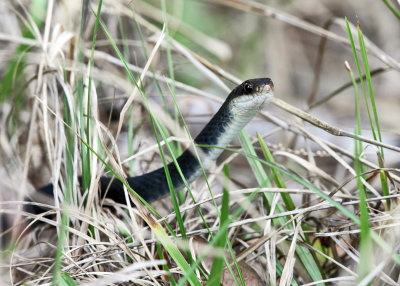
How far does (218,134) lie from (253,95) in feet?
0.61

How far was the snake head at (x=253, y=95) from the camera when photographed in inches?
66.0

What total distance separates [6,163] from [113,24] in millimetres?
1098

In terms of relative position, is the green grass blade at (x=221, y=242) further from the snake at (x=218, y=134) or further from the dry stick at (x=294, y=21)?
the dry stick at (x=294, y=21)

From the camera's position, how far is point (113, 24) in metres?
2.94

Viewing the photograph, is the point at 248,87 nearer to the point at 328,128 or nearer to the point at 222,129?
the point at 222,129

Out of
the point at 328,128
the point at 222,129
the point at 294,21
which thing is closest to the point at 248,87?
the point at 222,129

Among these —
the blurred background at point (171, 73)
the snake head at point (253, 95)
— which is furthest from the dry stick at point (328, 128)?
the blurred background at point (171, 73)

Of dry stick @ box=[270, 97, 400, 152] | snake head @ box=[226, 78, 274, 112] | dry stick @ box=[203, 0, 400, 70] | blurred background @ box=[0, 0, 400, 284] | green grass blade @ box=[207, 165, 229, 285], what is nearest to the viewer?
green grass blade @ box=[207, 165, 229, 285]

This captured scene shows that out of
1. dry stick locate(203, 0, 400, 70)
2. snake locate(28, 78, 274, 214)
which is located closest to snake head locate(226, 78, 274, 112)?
snake locate(28, 78, 274, 214)

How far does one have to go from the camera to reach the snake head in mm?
1676

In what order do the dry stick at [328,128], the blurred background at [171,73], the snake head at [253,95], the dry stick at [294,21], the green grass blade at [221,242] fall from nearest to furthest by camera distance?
1. the green grass blade at [221,242]
2. the dry stick at [328,128]
3. the snake head at [253,95]
4. the blurred background at [171,73]
5. the dry stick at [294,21]

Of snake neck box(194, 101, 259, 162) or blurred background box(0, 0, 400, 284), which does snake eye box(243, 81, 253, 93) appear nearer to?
snake neck box(194, 101, 259, 162)

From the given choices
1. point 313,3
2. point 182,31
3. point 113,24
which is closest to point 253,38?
point 313,3

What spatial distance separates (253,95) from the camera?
5.51 ft
